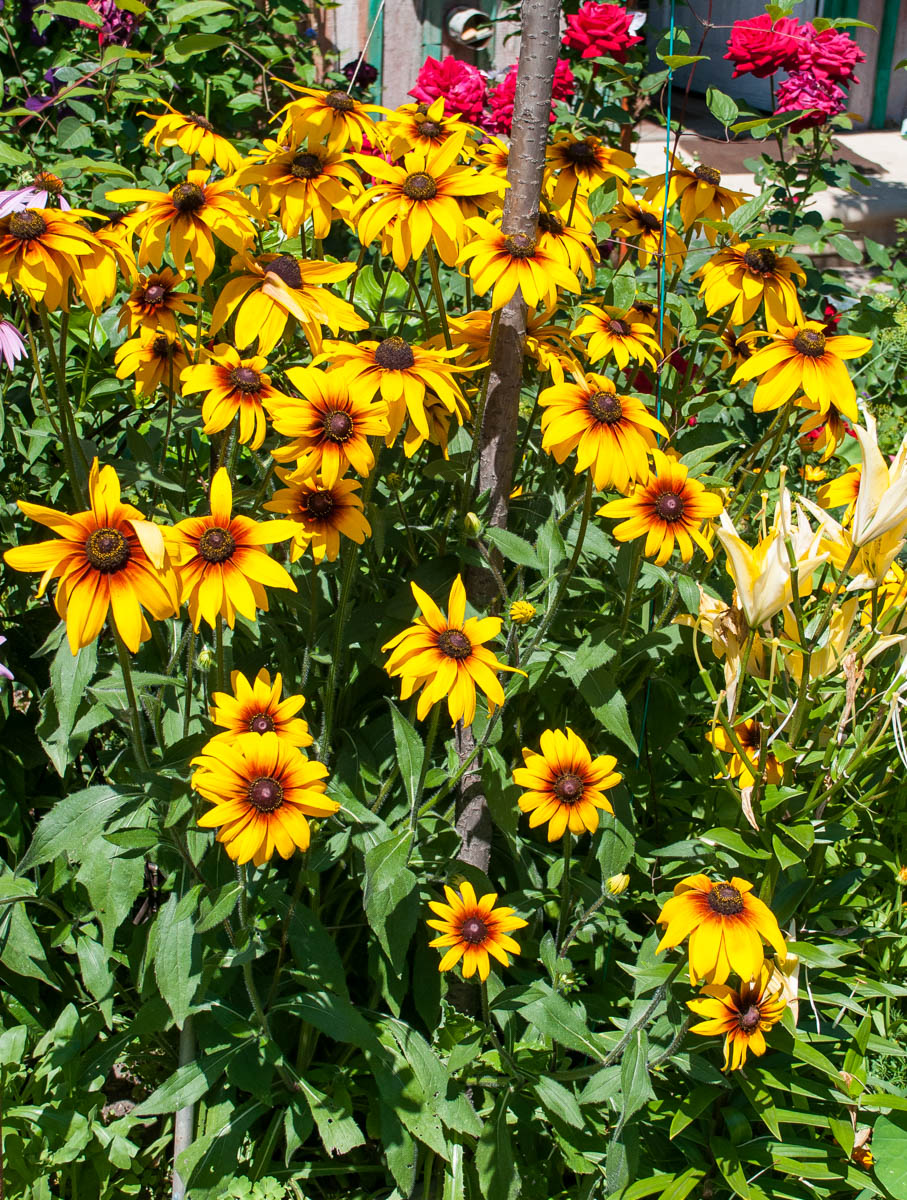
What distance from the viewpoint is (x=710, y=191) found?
221 centimetres

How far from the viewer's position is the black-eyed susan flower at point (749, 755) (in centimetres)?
176

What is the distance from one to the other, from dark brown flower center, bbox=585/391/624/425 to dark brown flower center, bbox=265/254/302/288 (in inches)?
19.1

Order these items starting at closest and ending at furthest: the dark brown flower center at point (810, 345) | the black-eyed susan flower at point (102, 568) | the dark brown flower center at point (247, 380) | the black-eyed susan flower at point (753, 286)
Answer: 1. the black-eyed susan flower at point (102, 568)
2. the dark brown flower center at point (247, 380)
3. the dark brown flower center at point (810, 345)
4. the black-eyed susan flower at point (753, 286)

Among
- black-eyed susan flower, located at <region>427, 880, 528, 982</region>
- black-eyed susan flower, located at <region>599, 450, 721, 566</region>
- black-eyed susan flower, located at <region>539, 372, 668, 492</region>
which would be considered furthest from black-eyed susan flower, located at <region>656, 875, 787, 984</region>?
black-eyed susan flower, located at <region>539, 372, 668, 492</region>

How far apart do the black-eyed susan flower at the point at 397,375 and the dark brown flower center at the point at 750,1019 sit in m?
0.92

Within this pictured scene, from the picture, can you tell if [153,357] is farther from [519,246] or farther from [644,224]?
[644,224]

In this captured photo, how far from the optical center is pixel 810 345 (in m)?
1.87

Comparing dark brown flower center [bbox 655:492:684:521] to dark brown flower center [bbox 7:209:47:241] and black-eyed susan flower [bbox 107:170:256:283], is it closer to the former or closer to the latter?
black-eyed susan flower [bbox 107:170:256:283]

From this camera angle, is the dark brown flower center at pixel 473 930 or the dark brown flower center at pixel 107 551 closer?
the dark brown flower center at pixel 107 551

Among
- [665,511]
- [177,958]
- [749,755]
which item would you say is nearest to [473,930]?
[177,958]

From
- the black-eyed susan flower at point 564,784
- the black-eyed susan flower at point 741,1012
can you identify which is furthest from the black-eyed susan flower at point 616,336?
the black-eyed susan flower at point 741,1012

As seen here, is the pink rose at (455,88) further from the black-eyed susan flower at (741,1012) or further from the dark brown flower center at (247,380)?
the black-eyed susan flower at (741,1012)

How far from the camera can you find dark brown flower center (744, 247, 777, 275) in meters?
2.01

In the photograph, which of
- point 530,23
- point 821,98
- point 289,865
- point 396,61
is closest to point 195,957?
point 289,865
